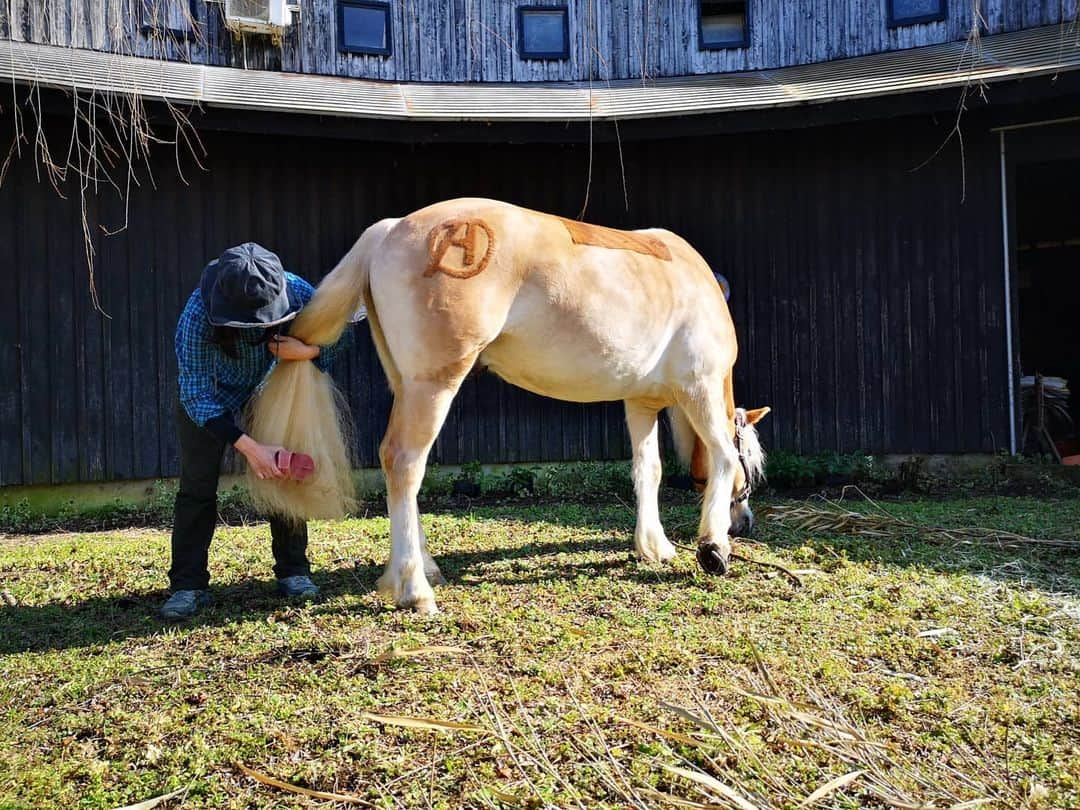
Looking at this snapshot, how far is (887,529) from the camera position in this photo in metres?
5.76

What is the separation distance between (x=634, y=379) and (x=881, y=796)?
264 cm

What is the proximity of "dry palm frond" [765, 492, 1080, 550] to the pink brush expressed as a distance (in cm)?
348

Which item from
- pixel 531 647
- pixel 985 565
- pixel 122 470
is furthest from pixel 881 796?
pixel 122 470

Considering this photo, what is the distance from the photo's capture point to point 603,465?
906 centimetres

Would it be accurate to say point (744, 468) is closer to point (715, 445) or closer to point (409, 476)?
point (715, 445)

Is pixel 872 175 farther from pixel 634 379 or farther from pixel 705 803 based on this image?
pixel 705 803

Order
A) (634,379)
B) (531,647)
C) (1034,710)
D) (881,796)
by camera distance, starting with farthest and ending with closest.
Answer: (634,379) < (531,647) < (1034,710) < (881,796)

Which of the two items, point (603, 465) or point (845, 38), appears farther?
point (845, 38)

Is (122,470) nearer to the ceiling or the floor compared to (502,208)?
nearer to the floor

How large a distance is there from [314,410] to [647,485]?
207 centimetres

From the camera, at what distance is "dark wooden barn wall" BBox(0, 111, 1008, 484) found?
849cm

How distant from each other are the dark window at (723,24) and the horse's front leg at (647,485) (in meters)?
7.18

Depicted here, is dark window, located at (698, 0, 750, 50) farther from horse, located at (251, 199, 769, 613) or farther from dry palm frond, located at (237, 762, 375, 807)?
dry palm frond, located at (237, 762, 375, 807)

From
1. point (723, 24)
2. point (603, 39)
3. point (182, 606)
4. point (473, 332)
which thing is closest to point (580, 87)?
point (603, 39)
